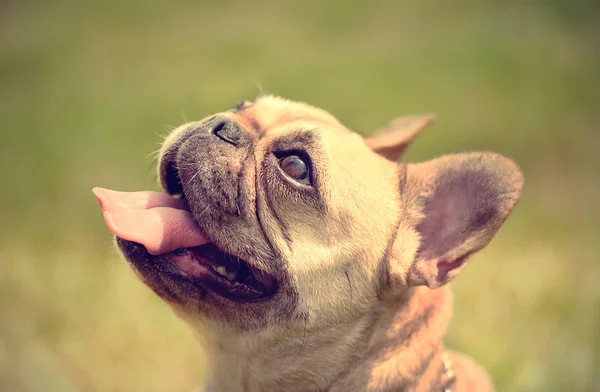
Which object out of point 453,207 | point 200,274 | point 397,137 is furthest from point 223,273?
point 397,137

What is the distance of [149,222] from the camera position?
8.83 ft

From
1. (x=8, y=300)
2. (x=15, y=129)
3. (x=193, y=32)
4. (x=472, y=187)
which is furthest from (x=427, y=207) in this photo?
(x=193, y=32)

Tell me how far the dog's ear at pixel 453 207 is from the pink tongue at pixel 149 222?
91 cm

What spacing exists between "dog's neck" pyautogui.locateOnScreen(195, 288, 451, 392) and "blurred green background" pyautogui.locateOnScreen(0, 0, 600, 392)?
4.99 ft

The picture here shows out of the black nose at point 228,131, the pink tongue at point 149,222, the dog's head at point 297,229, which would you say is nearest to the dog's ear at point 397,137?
the dog's head at point 297,229

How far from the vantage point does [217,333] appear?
2.84 meters

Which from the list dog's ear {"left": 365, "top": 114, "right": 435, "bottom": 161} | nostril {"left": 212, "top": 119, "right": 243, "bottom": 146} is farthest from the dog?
dog's ear {"left": 365, "top": 114, "right": 435, "bottom": 161}

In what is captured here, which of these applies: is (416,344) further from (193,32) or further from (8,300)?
(193,32)

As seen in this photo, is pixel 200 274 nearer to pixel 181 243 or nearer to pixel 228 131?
pixel 181 243

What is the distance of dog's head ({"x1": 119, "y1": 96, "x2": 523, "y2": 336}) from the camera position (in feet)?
8.98

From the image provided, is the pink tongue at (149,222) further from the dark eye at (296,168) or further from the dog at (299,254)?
the dark eye at (296,168)

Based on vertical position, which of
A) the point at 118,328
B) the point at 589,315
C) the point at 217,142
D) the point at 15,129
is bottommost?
the point at 589,315

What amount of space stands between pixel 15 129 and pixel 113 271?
394 centimetres

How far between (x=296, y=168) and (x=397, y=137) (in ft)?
2.98
